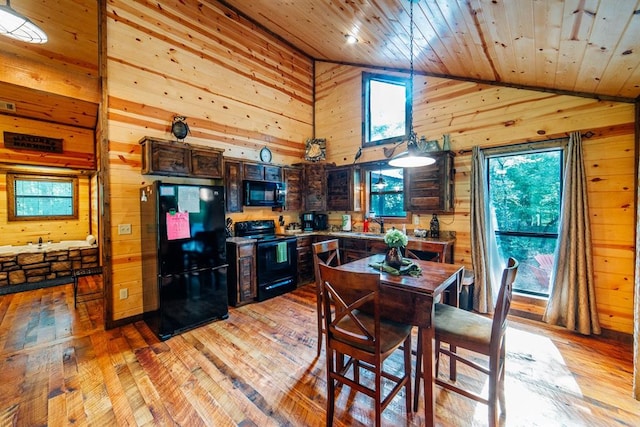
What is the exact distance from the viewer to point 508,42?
229 centimetres

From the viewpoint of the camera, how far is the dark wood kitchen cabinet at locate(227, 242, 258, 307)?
12.0 ft

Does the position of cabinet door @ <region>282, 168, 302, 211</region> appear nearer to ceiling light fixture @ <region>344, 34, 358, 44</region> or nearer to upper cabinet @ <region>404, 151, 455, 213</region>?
upper cabinet @ <region>404, 151, 455, 213</region>

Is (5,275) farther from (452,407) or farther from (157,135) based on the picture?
(452,407)

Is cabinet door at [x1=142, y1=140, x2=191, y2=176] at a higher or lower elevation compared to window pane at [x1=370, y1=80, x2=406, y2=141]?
lower

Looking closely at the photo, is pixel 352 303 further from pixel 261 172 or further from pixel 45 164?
pixel 45 164

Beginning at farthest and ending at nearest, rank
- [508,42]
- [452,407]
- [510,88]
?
[510,88] < [508,42] < [452,407]

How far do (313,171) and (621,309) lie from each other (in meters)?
4.38

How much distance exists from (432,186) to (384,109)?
5.97ft

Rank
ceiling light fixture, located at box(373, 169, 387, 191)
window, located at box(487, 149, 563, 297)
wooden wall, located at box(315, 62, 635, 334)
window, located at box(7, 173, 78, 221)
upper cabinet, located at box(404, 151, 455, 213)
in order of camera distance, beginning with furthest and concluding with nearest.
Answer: window, located at box(7, 173, 78, 221), ceiling light fixture, located at box(373, 169, 387, 191), upper cabinet, located at box(404, 151, 455, 213), window, located at box(487, 149, 563, 297), wooden wall, located at box(315, 62, 635, 334)

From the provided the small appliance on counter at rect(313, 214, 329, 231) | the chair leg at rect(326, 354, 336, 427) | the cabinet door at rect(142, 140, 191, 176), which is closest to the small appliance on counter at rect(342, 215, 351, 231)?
the small appliance on counter at rect(313, 214, 329, 231)

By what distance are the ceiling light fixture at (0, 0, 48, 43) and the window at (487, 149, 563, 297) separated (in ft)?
16.5

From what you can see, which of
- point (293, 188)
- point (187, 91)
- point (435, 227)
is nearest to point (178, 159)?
point (187, 91)

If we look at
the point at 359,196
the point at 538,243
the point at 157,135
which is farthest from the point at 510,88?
the point at 157,135

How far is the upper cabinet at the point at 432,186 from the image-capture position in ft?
11.9
